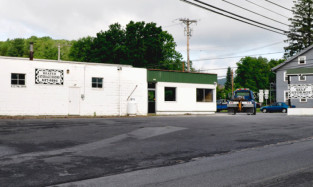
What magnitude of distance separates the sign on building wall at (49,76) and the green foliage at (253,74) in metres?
65.1

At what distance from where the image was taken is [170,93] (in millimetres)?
31766

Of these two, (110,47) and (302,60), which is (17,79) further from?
(302,60)

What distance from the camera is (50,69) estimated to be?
80.7 feet

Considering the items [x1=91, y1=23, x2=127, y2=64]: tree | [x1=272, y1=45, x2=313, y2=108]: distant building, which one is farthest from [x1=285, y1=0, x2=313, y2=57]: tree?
[x1=91, y1=23, x2=127, y2=64]: tree

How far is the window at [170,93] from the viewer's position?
1238 inches

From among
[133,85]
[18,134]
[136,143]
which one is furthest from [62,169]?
[133,85]

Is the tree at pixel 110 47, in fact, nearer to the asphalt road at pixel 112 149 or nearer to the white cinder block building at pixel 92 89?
the white cinder block building at pixel 92 89

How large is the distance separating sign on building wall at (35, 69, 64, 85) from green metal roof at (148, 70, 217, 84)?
8.37m

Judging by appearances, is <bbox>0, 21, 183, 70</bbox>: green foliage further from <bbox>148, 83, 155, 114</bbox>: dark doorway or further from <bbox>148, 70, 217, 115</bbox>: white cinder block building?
<bbox>148, 83, 155, 114</bbox>: dark doorway

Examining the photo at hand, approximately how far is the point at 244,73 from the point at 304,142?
Result: 76.3 m

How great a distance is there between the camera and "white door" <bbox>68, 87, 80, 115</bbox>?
2542cm

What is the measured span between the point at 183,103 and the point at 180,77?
2583 millimetres

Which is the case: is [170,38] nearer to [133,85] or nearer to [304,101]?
[304,101]

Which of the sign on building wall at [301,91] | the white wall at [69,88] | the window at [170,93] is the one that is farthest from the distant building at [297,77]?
the white wall at [69,88]
